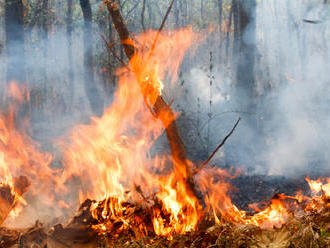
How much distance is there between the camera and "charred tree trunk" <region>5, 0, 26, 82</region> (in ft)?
31.0

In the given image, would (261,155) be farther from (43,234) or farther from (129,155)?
(43,234)

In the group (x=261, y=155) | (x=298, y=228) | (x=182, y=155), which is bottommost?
(x=261, y=155)

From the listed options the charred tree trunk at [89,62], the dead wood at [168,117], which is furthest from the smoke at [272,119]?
the charred tree trunk at [89,62]

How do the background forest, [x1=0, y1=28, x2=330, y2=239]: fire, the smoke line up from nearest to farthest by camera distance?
[x1=0, y1=28, x2=330, y2=239]: fire → the smoke → the background forest

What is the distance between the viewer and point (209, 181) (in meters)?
4.62

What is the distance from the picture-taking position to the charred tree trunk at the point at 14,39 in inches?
372

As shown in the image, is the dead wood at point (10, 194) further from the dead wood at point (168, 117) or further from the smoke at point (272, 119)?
the smoke at point (272, 119)

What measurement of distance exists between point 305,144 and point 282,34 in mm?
21563

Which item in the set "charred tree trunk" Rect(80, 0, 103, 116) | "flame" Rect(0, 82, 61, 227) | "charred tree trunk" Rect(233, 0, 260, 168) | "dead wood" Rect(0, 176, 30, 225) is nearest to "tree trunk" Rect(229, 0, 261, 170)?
"charred tree trunk" Rect(233, 0, 260, 168)

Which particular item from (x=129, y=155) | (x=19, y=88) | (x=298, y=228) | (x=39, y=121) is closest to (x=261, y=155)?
(x=129, y=155)

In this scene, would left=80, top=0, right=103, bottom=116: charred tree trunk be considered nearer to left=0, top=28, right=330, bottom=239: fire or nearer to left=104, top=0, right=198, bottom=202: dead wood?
left=0, top=28, right=330, bottom=239: fire

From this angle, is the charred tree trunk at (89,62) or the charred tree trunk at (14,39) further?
the charred tree trunk at (89,62)

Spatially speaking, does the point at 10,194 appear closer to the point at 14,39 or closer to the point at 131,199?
the point at 131,199

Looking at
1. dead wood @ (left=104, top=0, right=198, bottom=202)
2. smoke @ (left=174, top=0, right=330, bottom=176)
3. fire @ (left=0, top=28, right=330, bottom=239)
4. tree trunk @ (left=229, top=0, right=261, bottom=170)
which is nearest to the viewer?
fire @ (left=0, top=28, right=330, bottom=239)
